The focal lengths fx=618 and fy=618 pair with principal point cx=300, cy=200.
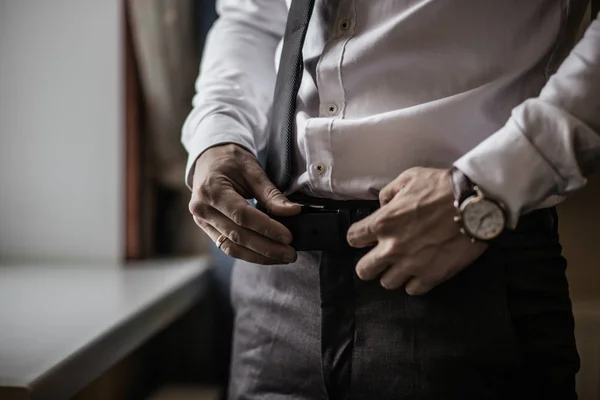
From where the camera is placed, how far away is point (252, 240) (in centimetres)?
70

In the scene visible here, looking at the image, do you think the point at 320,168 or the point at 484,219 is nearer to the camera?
the point at 484,219

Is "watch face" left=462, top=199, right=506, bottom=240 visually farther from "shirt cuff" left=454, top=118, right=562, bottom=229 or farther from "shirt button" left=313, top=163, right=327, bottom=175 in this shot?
"shirt button" left=313, top=163, right=327, bottom=175

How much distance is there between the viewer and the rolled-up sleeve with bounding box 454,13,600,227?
1.95 feet

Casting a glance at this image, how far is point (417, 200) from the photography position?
0.61 metres

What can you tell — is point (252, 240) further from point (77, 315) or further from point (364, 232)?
point (77, 315)

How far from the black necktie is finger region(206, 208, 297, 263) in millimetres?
86

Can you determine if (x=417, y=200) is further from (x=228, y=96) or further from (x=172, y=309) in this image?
(x=172, y=309)

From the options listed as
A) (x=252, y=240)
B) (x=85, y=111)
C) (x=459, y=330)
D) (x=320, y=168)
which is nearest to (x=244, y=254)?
(x=252, y=240)

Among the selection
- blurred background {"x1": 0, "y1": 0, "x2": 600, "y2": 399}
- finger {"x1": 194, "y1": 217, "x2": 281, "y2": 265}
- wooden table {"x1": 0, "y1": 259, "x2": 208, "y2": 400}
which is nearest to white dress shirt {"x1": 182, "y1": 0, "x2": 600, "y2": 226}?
finger {"x1": 194, "y1": 217, "x2": 281, "y2": 265}

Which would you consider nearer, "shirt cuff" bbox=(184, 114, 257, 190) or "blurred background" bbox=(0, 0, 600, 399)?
"shirt cuff" bbox=(184, 114, 257, 190)

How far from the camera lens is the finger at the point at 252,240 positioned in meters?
0.69

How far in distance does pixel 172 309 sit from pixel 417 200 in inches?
24.6

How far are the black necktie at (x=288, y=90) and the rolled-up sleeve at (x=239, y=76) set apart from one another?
2.6 inches

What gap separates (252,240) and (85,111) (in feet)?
2.23
